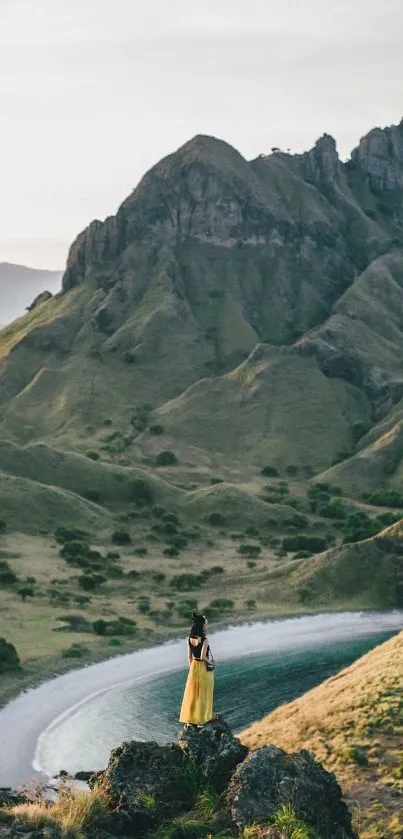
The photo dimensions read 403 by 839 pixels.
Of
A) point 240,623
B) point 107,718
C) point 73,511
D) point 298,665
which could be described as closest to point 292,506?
point 73,511

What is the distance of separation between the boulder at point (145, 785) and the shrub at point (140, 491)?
389 ft

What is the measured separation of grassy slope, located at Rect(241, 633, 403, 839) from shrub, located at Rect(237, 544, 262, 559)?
74.7 metres

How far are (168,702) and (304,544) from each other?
2484 inches

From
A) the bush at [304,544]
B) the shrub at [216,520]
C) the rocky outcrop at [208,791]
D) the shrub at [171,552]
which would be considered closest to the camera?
the rocky outcrop at [208,791]

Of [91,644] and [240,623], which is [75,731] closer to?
[91,644]

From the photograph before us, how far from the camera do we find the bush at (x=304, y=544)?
12650cm

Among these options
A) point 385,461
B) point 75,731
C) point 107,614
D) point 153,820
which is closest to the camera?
point 153,820

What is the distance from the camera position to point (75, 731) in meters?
59.8

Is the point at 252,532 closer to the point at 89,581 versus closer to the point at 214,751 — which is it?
the point at 89,581

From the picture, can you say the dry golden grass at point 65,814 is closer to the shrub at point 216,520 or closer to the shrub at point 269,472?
the shrub at point 216,520

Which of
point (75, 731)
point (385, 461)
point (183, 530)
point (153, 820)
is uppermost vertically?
point (385, 461)

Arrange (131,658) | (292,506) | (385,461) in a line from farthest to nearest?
1. (385,461)
2. (292,506)
3. (131,658)

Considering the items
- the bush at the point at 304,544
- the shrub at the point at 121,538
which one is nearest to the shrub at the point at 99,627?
the shrub at the point at 121,538

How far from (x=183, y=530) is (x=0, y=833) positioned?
112872 millimetres
